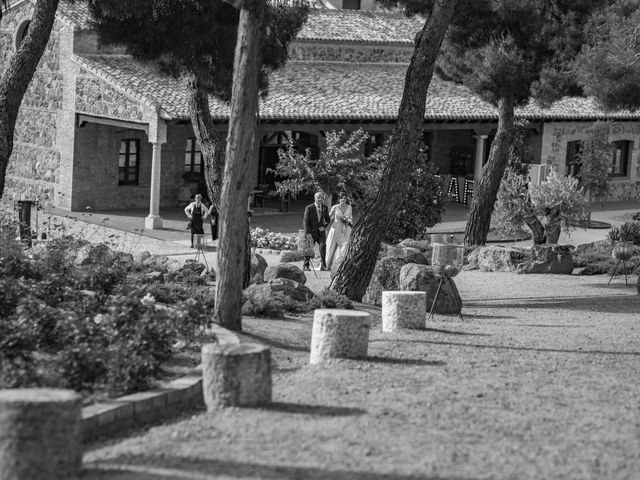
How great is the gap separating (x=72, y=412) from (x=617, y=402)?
4.24m

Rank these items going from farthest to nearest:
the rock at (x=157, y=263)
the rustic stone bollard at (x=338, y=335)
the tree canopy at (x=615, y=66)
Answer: the tree canopy at (x=615, y=66) < the rock at (x=157, y=263) < the rustic stone bollard at (x=338, y=335)

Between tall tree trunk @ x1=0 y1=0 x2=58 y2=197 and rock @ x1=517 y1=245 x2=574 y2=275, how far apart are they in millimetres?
8049

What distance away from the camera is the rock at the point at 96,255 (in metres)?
12.8

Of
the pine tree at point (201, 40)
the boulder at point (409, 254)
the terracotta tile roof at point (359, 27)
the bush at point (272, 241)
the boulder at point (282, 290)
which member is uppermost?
the terracotta tile roof at point (359, 27)

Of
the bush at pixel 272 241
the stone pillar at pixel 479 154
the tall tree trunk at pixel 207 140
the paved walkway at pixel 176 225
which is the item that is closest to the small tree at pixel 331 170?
the bush at pixel 272 241

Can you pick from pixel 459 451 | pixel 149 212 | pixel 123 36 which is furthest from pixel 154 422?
pixel 149 212

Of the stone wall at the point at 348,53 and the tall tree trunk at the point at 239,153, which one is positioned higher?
the stone wall at the point at 348,53

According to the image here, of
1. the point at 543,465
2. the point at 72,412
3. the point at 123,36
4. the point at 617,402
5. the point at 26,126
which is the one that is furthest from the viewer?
the point at 26,126

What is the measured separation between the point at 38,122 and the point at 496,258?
43.9ft

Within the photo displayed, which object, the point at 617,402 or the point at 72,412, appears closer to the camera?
the point at 72,412

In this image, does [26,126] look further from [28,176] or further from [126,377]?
[126,377]

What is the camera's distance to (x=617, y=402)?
29.4 feet

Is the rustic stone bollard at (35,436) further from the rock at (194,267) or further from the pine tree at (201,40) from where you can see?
the rock at (194,267)

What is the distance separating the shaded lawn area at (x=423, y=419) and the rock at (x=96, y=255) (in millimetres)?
1805
